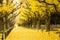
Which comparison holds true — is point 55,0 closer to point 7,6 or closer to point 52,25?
point 7,6

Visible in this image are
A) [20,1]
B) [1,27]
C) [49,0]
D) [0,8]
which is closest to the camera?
[49,0]

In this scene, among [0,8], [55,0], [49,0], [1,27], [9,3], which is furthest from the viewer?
[1,27]

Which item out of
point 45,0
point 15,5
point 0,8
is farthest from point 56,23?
point 45,0

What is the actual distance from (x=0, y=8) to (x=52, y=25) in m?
15.9

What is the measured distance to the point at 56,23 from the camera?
126 feet

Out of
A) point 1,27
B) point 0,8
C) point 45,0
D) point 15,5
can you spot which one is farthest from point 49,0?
point 1,27

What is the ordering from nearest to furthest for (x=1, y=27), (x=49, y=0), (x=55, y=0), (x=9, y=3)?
1. (x=55, y=0)
2. (x=49, y=0)
3. (x=9, y=3)
4. (x=1, y=27)

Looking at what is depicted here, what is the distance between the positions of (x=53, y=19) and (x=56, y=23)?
3.57 ft

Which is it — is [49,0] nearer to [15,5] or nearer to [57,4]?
[57,4]

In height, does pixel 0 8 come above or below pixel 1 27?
above

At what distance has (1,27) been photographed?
118ft

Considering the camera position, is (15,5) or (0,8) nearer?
(0,8)

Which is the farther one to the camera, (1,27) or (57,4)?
(1,27)

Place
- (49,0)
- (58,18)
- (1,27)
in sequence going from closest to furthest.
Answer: (49,0)
(1,27)
(58,18)
